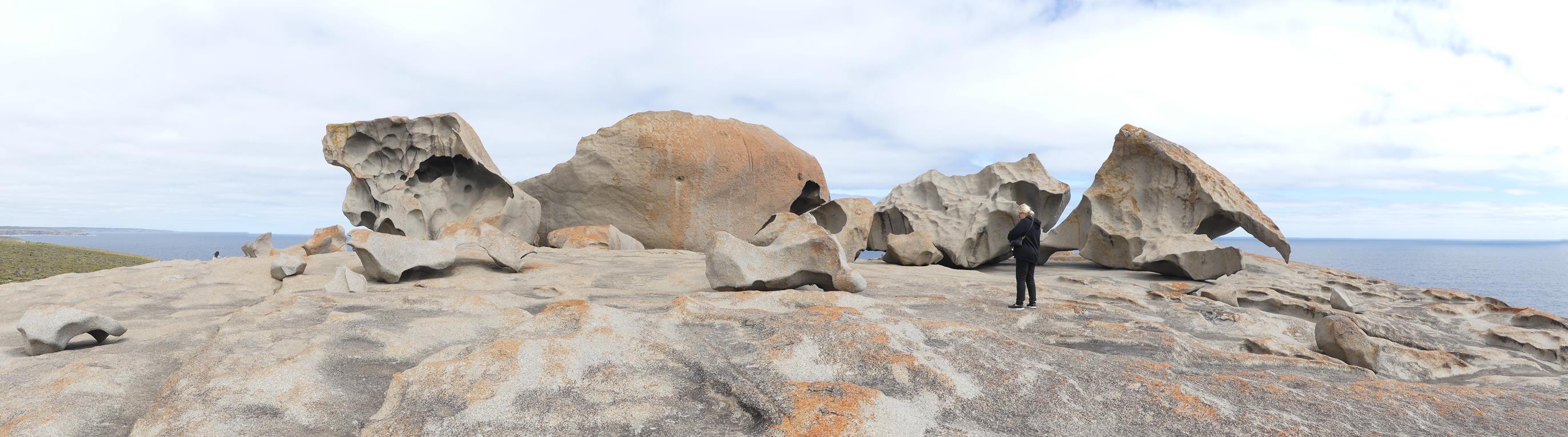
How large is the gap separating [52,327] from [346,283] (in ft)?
6.97

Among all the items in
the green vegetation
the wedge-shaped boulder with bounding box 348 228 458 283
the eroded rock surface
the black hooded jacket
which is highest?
the black hooded jacket

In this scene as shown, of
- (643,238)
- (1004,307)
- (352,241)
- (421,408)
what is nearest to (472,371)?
(421,408)

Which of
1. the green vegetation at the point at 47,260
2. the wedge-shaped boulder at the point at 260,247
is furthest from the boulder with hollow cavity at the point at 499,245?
the green vegetation at the point at 47,260

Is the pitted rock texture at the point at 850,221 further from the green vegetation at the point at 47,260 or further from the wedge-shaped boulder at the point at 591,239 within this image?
the green vegetation at the point at 47,260

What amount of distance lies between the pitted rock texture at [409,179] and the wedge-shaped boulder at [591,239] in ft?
2.60

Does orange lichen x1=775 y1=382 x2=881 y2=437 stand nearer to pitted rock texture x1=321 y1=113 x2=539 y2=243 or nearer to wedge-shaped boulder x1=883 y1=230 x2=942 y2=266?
wedge-shaped boulder x1=883 y1=230 x2=942 y2=266

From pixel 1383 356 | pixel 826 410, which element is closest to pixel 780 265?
pixel 826 410

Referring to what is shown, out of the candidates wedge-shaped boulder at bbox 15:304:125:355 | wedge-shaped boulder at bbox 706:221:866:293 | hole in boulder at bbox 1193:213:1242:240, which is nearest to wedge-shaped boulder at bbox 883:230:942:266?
hole in boulder at bbox 1193:213:1242:240

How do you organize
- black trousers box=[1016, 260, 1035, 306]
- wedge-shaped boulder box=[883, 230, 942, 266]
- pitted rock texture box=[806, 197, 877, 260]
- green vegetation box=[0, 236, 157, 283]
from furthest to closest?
green vegetation box=[0, 236, 157, 283] → pitted rock texture box=[806, 197, 877, 260] → wedge-shaped boulder box=[883, 230, 942, 266] → black trousers box=[1016, 260, 1035, 306]

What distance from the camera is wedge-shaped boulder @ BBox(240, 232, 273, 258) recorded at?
12180 millimetres

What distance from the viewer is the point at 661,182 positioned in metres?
13.6

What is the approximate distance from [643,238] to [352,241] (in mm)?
6930

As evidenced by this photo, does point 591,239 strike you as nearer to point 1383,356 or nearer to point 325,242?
point 325,242

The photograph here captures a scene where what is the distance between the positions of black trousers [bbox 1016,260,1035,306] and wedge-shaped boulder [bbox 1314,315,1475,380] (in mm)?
1968
